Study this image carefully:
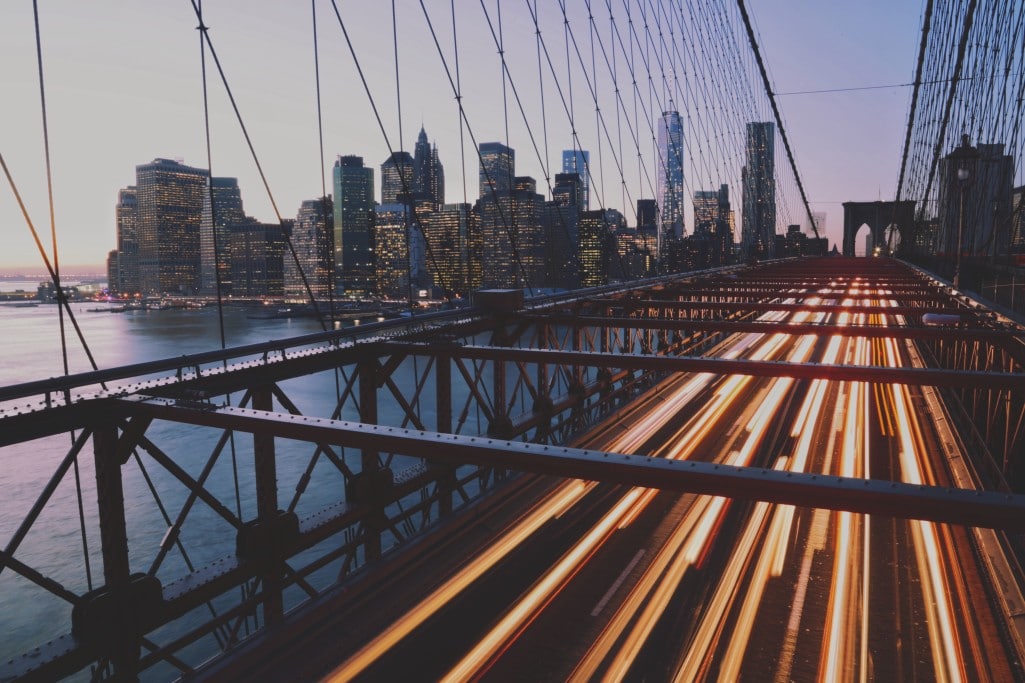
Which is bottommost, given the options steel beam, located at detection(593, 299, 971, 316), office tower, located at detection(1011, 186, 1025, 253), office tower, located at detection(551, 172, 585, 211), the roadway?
the roadway

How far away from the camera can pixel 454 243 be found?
→ 27.4 meters

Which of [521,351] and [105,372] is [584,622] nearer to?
[521,351]

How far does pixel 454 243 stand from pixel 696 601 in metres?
21.7

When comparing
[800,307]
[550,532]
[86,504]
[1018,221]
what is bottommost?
[86,504]

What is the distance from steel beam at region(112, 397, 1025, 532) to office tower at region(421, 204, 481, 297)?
1170 cm

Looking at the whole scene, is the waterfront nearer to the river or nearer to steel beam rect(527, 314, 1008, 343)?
the river

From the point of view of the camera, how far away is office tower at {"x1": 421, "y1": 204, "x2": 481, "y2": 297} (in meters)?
20.4

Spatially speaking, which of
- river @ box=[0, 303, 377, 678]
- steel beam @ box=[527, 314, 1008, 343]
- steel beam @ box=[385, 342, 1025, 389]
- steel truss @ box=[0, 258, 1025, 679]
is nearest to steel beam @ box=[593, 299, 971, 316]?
steel truss @ box=[0, 258, 1025, 679]

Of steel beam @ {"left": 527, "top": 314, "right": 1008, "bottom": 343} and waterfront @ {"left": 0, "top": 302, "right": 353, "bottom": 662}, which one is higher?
steel beam @ {"left": 527, "top": 314, "right": 1008, "bottom": 343}

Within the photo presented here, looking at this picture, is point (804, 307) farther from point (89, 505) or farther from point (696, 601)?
point (89, 505)

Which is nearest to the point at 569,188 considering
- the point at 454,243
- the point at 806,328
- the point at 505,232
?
the point at 505,232

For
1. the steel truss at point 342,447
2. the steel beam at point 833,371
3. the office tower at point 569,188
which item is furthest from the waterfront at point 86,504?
the office tower at point 569,188

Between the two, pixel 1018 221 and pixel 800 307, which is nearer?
pixel 800 307

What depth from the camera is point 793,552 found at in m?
8.50
